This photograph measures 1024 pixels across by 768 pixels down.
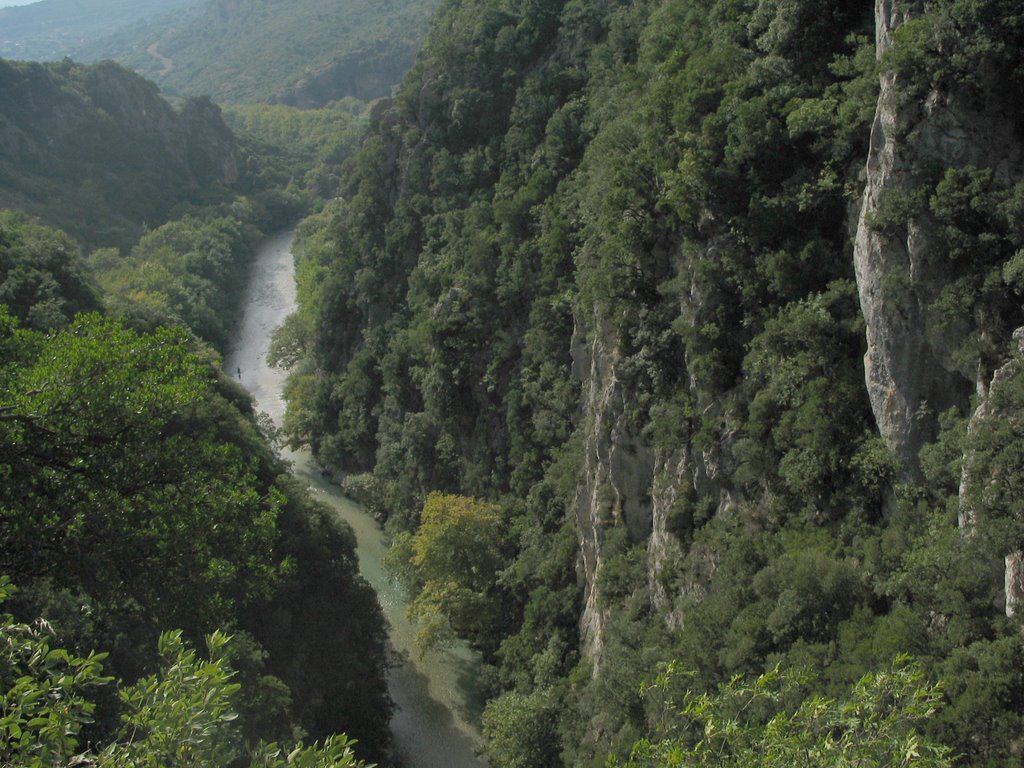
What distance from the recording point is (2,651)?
938 centimetres

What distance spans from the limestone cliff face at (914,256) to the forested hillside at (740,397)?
5 cm

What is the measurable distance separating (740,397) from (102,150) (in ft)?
341

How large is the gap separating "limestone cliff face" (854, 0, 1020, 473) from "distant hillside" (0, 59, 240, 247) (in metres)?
85.4

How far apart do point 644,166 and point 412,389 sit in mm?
22585

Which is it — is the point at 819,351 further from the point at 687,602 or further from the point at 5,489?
the point at 5,489

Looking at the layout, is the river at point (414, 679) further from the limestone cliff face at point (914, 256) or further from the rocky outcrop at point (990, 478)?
the rocky outcrop at point (990, 478)

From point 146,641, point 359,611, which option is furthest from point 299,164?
point 146,641

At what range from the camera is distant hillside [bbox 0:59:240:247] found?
94.6m

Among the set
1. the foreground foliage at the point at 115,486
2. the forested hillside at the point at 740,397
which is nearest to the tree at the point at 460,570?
the forested hillside at the point at 740,397

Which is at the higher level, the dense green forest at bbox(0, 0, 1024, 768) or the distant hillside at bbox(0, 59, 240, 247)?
the distant hillside at bbox(0, 59, 240, 247)

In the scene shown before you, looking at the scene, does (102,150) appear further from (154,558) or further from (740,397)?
(154,558)


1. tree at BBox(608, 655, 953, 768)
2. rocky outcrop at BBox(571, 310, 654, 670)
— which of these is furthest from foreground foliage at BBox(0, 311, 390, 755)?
rocky outcrop at BBox(571, 310, 654, 670)

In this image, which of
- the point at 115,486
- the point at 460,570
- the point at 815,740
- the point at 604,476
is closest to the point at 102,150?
the point at 460,570

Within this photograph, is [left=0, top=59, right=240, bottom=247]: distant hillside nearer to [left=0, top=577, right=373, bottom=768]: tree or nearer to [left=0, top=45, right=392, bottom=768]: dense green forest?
[left=0, top=45, right=392, bottom=768]: dense green forest
